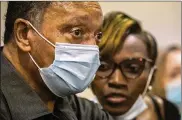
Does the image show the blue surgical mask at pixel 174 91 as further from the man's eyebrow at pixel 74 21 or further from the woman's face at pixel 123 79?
the man's eyebrow at pixel 74 21

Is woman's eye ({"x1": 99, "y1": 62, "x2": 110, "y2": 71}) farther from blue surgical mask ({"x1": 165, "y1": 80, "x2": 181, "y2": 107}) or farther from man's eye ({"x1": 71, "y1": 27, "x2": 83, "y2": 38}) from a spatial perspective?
blue surgical mask ({"x1": 165, "y1": 80, "x2": 181, "y2": 107})

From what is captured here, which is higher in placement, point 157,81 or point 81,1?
point 81,1

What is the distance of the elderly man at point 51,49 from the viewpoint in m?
1.14

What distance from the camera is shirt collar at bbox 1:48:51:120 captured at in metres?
1.06

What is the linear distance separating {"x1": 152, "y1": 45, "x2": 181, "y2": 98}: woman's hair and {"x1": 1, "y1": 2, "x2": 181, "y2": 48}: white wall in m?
0.04

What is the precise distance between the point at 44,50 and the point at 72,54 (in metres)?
0.10

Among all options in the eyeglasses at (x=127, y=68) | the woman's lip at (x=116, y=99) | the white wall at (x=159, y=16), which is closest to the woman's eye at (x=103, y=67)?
the eyeglasses at (x=127, y=68)

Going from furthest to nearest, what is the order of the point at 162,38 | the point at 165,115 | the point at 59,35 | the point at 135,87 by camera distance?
the point at 162,38, the point at 165,115, the point at 135,87, the point at 59,35

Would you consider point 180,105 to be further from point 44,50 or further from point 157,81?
point 44,50

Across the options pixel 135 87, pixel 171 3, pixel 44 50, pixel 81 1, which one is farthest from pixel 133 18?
pixel 44 50

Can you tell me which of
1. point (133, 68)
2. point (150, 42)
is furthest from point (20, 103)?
point (150, 42)

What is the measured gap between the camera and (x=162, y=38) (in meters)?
1.76

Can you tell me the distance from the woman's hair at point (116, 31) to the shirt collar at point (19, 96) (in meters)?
0.44

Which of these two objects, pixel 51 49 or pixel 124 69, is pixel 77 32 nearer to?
pixel 51 49
